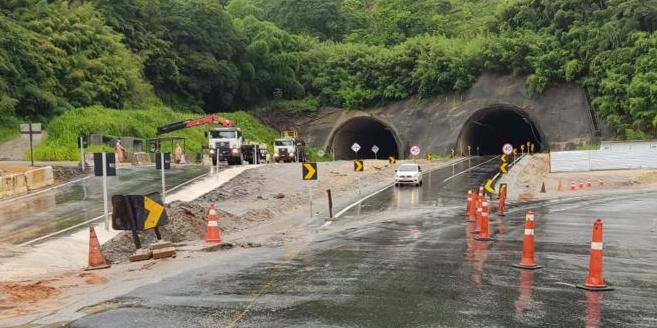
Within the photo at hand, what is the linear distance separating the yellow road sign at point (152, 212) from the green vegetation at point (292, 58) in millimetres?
39192

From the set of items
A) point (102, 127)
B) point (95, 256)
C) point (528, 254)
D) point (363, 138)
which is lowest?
point (95, 256)

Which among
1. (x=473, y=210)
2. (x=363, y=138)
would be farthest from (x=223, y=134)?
(x=363, y=138)

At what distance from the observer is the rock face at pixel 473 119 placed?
208ft

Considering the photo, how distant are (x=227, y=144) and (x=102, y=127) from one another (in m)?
13.5

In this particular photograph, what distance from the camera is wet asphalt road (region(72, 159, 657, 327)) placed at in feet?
26.8

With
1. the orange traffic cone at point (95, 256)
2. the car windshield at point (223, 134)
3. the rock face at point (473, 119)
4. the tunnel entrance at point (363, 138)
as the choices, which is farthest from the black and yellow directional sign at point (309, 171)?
the tunnel entrance at point (363, 138)

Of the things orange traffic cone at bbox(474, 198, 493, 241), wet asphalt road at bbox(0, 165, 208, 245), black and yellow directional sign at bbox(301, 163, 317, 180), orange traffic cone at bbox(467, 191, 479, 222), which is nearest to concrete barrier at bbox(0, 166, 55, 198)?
wet asphalt road at bbox(0, 165, 208, 245)

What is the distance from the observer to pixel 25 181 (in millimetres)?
30312

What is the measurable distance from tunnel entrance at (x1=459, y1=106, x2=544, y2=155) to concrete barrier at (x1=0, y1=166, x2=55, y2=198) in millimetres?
45654

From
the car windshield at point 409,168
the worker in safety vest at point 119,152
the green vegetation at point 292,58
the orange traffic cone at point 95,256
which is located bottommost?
the orange traffic cone at point 95,256

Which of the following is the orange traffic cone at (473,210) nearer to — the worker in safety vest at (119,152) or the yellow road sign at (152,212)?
the yellow road sign at (152,212)

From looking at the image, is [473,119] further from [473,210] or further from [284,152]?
[473,210]

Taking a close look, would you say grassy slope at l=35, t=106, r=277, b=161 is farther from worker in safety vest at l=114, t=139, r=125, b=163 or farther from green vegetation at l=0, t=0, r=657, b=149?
green vegetation at l=0, t=0, r=657, b=149

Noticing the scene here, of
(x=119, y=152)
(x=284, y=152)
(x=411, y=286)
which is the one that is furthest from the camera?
(x=284, y=152)
